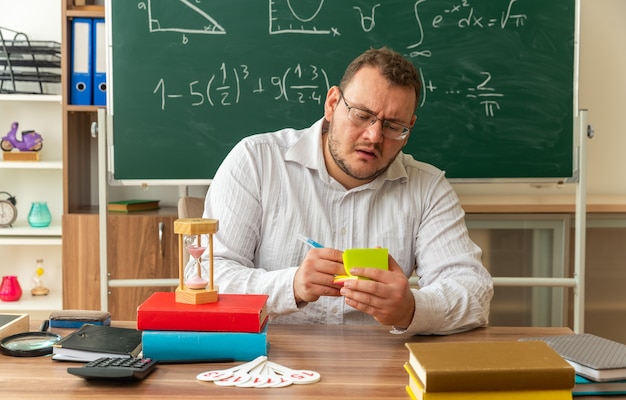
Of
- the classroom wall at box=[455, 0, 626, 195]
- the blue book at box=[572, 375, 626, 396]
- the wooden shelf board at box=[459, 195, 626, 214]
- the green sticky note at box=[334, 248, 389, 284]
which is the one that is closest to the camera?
the blue book at box=[572, 375, 626, 396]

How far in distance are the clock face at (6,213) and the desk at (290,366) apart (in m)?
2.03

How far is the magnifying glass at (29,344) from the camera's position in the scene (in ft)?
4.43

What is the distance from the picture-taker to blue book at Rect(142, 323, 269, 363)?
4.31 feet

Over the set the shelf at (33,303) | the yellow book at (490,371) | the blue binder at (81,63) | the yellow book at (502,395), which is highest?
the blue binder at (81,63)

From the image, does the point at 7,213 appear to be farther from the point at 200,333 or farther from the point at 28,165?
the point at 200,333

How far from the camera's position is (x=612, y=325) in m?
3.05

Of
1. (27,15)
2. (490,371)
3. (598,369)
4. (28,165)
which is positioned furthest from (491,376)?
(27,15)

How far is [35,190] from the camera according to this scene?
3449 millimetres

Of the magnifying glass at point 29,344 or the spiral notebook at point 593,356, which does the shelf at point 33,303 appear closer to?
the magnifying glass at point 29,344

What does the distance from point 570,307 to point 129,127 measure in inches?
71.1

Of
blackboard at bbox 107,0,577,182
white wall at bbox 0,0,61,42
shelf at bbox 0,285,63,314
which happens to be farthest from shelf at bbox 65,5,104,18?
shelf at bbox 0,285,63,314

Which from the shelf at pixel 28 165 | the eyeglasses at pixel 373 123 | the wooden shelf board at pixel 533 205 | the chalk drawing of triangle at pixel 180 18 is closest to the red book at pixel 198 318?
the eyeglasses at pixel 373 123

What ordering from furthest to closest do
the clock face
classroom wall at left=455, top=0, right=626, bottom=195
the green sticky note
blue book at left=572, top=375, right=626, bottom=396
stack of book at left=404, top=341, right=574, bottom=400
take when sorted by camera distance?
classroom wall at left=455, top=0, right=626, bottom=195, the clock face, the green sticky note, blue book at left=572, top=375, right=626, bottom=396, stack of book at left=404, top=341, right=574, bottom=400

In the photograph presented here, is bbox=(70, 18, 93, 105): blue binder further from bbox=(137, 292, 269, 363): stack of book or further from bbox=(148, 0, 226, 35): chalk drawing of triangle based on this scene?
bbox=(137, 292, 269, 363): stack of book
